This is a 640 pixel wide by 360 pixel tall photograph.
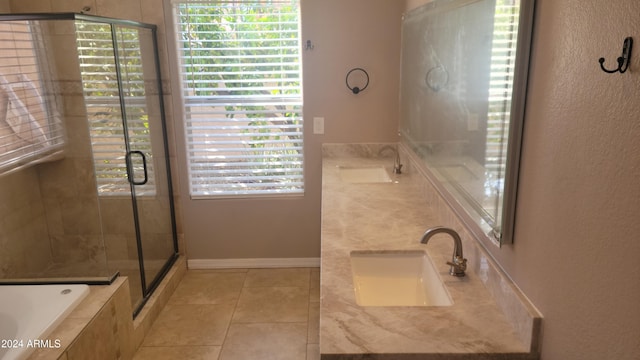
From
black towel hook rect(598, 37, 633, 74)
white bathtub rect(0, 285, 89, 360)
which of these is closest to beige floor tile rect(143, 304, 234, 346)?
white bathtub rect(0, 285, 89, 360)

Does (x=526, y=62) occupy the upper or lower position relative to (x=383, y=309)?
upper

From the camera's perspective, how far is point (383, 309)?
1444 millimetres

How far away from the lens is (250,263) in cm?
380

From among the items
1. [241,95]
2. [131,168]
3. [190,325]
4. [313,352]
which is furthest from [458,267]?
[241,95]

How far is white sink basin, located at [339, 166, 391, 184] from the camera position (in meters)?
3.31

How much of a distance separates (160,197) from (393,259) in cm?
219

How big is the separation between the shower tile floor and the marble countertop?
99 centimetres

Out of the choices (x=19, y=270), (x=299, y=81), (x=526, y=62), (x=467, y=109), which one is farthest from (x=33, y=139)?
(x=526, y=62)

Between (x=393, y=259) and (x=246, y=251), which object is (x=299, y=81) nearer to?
(x=246, y=251)

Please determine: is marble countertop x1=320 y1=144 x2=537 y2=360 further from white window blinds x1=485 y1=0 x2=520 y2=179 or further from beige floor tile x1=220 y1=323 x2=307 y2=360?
beige floor tile x1=220 y1=323 x2=307 y2=360

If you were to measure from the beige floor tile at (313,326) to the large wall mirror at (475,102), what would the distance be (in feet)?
4.03

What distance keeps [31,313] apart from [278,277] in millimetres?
1784

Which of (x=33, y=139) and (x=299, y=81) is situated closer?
(x=33, y=139)

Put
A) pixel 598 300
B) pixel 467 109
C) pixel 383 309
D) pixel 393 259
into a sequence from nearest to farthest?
1. pixel 598 300
2. pixel 383 309
3. pixel 467 109
4. pixel 393 259
